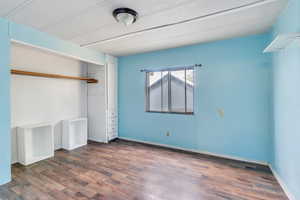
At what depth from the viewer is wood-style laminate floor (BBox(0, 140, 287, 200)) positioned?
1925 mm

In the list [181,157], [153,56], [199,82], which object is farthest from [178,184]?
[153,56]

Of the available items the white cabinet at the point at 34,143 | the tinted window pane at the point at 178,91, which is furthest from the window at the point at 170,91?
the white cabinet at the point at 34,143

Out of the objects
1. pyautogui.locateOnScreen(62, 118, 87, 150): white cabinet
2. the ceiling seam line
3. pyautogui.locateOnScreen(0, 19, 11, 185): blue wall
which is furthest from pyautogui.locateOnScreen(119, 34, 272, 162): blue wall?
pyautogui.locateOnScreen(0, 19, 11, 185): blue wall

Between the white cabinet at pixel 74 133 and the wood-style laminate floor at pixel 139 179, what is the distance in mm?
385

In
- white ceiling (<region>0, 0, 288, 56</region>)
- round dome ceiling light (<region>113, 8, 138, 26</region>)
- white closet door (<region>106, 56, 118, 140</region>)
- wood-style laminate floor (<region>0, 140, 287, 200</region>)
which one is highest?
white ceiling (<region>0, 0, 288, 56</region>)

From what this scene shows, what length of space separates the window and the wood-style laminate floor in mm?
1155

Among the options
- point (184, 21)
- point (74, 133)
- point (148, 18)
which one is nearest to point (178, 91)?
point (184, 21)

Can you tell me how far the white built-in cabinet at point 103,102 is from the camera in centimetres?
408

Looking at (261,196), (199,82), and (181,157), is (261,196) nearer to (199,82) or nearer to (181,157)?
(181,157)

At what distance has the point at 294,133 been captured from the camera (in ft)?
5.72

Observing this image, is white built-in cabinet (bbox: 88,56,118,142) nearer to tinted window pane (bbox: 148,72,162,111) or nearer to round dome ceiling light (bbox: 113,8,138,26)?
tinted window pane (bbox: 148,72,162,111)

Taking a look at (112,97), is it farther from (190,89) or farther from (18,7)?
(18,7)

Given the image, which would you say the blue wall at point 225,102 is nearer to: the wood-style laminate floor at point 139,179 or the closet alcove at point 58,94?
the wood-style laminate floor at point 139,179

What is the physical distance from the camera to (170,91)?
388cm
